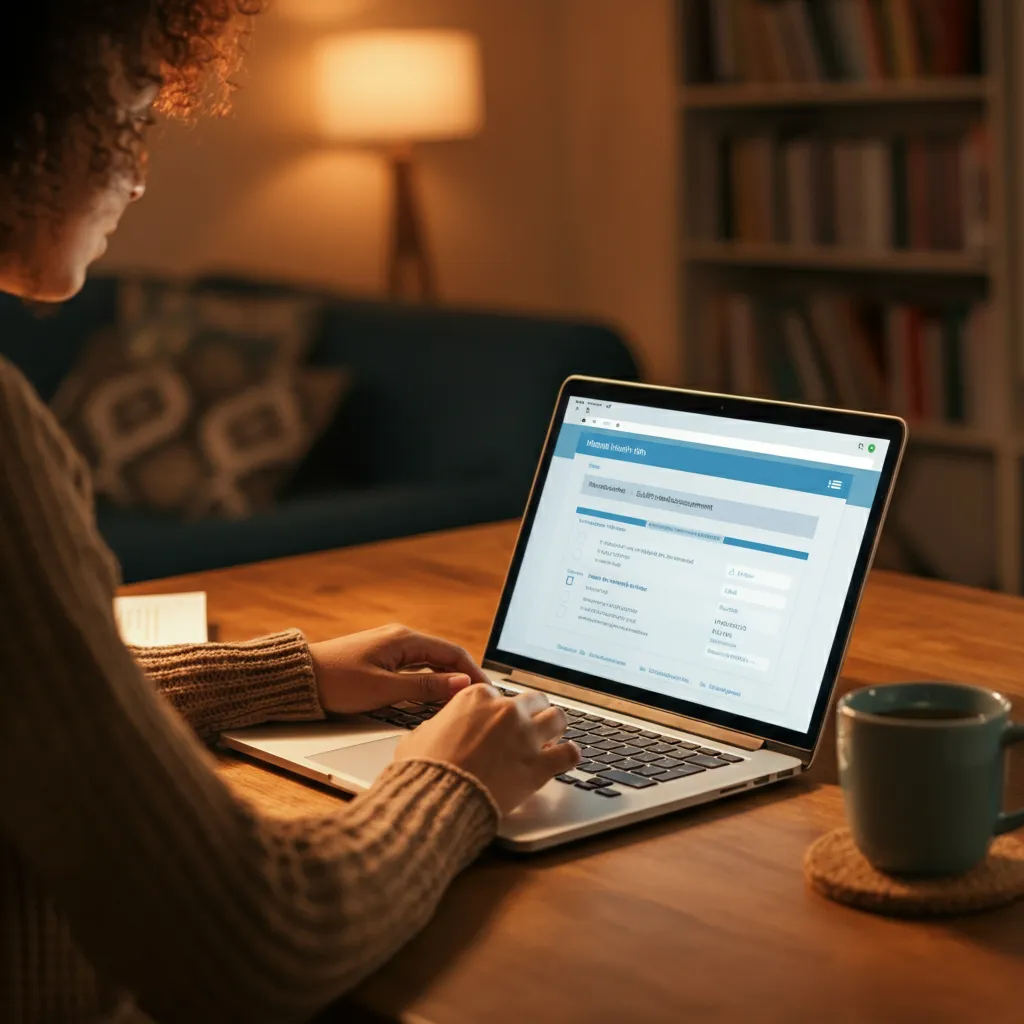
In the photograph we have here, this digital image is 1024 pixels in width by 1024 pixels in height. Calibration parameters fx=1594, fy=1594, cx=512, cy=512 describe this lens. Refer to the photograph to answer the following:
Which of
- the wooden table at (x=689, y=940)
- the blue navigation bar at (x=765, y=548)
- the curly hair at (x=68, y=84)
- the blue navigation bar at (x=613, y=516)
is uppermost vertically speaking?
the curly hair at (x=68, y=84)

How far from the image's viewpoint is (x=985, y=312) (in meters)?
3.59

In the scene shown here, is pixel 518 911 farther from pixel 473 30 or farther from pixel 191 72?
pixel 473 30

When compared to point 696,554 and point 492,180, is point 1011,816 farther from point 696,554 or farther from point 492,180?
point 492,180

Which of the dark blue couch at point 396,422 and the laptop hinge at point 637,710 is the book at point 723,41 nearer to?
the dark blue couch at point 396,422

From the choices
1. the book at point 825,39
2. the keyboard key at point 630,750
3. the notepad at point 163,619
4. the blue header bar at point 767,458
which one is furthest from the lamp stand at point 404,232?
the keyboard key at point 630,750

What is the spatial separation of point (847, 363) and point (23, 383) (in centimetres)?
334

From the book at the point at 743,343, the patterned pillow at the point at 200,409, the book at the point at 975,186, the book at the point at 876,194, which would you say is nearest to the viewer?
the patterned pillow at the point at 200,409

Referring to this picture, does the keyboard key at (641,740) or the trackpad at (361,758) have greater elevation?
the trackpad at (361,758)

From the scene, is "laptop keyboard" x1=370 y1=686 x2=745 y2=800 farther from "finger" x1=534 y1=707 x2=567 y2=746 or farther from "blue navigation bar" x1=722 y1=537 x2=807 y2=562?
"blue navigation bar" x1=722 y1=537 x2=807 y2=562

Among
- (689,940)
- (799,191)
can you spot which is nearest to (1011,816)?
(689,940)

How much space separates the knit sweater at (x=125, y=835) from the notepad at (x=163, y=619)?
0.54 m

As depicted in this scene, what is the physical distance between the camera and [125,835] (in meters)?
0.72

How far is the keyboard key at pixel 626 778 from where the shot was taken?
1.00 metres

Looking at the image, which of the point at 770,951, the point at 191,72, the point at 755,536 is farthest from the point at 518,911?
the point at 191,72
